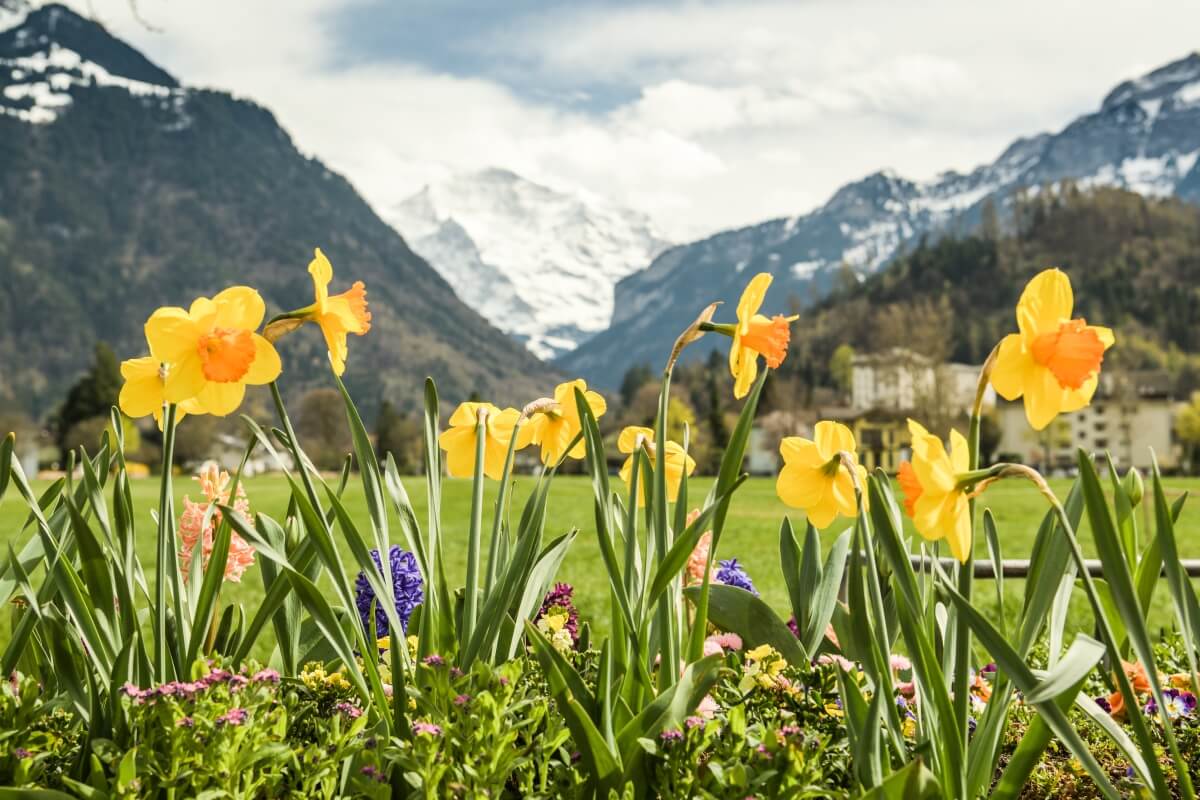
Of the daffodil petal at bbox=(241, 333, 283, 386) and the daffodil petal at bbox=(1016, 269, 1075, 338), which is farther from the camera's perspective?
the daffodil petal at bbox=(241, 333, 283, 386)

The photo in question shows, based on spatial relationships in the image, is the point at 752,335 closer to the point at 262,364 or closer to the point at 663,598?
the point at 663,598

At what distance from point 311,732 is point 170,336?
0.85 metres

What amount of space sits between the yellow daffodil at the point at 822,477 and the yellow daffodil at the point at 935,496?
35 cm

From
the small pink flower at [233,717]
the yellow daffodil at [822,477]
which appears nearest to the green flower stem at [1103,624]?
the yellow daffodil at [822,477]

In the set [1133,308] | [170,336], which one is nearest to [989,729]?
[170,336]

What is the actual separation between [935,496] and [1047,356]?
284mm

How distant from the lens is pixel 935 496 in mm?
1501

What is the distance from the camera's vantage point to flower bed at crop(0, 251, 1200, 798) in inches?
60.1

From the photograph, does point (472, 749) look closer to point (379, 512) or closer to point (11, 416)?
point (379, 512)

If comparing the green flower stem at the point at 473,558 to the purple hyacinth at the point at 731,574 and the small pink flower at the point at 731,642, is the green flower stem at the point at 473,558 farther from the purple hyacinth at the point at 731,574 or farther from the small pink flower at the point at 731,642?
the purple hyacinth at the point at 731,574

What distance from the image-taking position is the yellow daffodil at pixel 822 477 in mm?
1896

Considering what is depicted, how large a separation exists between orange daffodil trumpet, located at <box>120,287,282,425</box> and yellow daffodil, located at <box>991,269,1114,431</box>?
1.18 m

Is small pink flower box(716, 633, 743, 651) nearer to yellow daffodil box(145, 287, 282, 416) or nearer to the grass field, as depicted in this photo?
the grass field

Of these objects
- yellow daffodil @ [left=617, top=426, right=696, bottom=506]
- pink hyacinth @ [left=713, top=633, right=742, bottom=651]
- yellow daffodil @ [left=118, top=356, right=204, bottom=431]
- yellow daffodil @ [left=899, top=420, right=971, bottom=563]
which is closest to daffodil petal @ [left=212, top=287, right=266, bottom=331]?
yellow daffodil @ [left=118, top=356, right=204, bottom=431]
